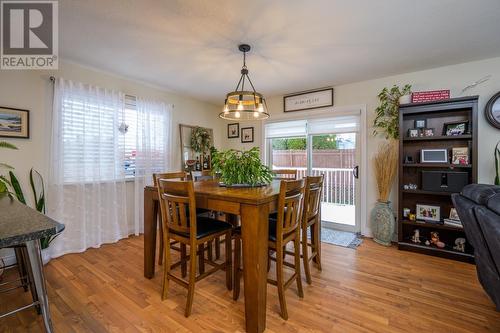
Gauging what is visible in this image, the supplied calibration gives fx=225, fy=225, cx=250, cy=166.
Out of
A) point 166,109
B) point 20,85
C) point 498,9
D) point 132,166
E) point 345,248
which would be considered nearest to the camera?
point 498,9

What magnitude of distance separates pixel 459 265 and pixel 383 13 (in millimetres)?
2673

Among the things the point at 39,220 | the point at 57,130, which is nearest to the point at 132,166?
the point at 57,130

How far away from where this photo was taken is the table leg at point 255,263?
1454 mm

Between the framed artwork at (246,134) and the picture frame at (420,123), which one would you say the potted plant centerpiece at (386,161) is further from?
A: the framed artwork at (246,134)

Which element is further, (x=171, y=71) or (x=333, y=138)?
(x=333, y=138)

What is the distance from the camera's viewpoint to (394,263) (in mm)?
2479

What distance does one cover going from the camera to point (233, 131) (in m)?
4.70

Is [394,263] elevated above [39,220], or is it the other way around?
[39,220]

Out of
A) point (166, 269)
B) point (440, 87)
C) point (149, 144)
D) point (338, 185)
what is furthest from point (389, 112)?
point (149, 144)

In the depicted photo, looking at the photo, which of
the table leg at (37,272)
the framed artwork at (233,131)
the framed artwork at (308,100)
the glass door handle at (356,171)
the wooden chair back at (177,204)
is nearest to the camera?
the table leg at (37,272)

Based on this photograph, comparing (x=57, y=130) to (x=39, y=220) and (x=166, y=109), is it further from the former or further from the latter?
(x=39, y=220)

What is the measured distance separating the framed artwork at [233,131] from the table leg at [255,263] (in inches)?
129

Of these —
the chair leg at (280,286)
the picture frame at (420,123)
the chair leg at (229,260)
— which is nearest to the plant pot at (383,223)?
the picture frame at (420,123)

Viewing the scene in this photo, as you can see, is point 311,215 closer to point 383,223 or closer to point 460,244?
point 383,223
